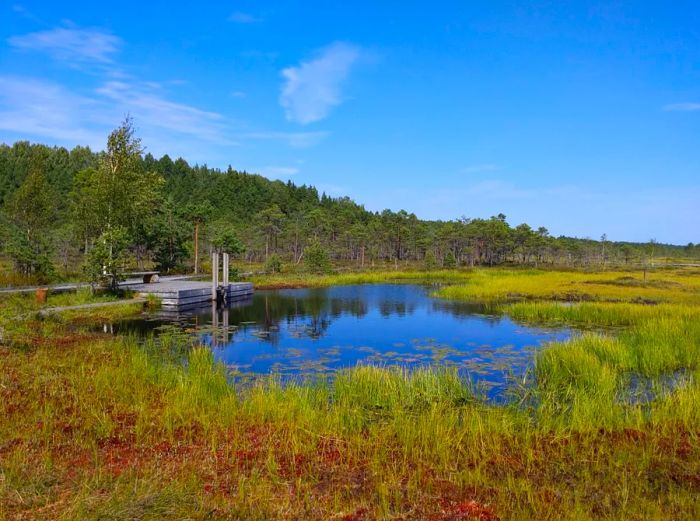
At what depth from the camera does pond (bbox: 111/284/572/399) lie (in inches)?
511

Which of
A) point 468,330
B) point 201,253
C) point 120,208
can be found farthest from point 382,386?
point 201,253

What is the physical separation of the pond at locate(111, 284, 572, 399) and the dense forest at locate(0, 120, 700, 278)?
7.14 metres

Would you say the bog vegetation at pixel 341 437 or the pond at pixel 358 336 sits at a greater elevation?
the bog vegetation at pixel 341 437

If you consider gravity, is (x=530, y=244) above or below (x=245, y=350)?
above

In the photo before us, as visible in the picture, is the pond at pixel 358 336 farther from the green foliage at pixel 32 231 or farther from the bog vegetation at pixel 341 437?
the green foliage at pixel 32 231

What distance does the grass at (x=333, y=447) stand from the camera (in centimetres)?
491

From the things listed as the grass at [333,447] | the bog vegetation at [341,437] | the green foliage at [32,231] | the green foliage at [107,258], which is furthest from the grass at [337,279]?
the grass at [333,447]

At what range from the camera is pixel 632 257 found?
10762 centimetres

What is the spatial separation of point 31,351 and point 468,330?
15.0m

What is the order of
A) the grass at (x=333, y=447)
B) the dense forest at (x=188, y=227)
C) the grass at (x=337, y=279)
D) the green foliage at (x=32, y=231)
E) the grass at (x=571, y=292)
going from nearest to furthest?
the grass at (x=333, y=447) < the dense forest at (x=188, y=227) < the green foliage at (x=32, y=231) < the grass at (x=571, y=292) < the grass at (x=337, y=279)

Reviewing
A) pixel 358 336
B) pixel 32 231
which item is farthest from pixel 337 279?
pixel 358 336

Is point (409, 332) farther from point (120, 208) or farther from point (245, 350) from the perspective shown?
point (120, 208)

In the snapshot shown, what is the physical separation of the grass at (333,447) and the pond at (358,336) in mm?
2435

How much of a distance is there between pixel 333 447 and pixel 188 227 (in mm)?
43343
